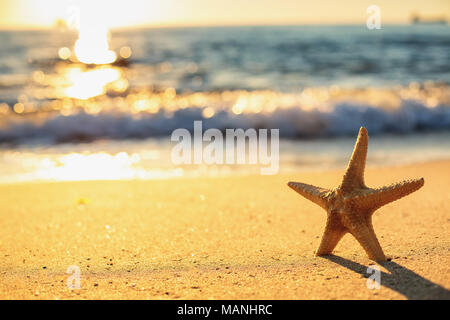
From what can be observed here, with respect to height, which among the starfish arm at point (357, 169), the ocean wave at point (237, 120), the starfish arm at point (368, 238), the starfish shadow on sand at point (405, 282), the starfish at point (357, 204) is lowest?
the starfish shadow on sand at point (405, 282)

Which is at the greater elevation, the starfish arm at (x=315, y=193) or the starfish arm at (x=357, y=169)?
the starfish arm at (x=357, y=169)

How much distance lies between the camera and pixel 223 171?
5.58 m

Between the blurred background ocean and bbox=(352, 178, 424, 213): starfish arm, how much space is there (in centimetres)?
315

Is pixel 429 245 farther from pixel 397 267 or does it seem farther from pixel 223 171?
pixel 223 171

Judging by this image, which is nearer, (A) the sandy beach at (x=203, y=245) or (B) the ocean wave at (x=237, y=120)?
(A) the sandy beach at (x=203, y=245)

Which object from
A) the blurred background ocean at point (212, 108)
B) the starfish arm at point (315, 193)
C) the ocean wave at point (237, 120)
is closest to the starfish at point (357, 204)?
the starfish arm at point (315, 193)

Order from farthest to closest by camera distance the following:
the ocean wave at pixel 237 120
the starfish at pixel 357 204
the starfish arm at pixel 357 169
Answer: the ocean wave at pixel 237 120 < the starfish arm at pixel 357 169 < the starfish at pixel 357 204

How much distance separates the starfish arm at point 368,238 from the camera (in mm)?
2430

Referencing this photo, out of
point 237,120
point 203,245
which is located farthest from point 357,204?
point 237,120

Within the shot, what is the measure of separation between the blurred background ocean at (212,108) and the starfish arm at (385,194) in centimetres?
315

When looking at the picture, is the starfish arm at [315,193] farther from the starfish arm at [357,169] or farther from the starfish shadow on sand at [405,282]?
the starfish shadow on sand at [405,282]

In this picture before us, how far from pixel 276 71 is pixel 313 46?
8.40m

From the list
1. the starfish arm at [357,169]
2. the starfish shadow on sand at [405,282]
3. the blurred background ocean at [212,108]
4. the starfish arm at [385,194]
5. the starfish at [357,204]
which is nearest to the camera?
the starfish shadow on sand at [405,282]
